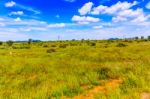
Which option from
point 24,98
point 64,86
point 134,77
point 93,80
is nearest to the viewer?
point 24,98

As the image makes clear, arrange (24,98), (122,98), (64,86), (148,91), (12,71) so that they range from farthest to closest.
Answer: (12,71) → (64,86) → (148,91) → (24,98) → (122,98)

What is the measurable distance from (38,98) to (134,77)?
4.85 m

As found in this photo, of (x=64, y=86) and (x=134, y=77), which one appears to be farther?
(x=134, y=77)

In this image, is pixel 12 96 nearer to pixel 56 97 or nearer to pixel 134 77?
pixel 56 97

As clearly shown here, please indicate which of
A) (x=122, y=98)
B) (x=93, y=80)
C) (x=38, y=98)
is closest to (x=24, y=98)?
(x=38, y=98)

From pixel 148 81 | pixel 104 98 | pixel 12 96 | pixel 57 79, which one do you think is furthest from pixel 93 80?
pixel 12 96

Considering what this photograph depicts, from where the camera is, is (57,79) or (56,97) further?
(57,79)

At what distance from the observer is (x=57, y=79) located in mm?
12570

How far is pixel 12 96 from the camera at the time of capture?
8.94 metres

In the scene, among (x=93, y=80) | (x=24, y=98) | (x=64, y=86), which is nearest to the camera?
(x=24, y=98)

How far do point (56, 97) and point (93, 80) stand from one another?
3.32 metres

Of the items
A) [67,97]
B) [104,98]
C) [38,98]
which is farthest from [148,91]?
[38,98]

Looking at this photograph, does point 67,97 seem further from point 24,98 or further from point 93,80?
point 93,80

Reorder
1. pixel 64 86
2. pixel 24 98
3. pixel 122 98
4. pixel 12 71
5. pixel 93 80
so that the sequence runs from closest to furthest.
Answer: pixel 122 98 → pixel 24 98 → pixel 64 86 → pixel 93 80 → pixel 12 71
